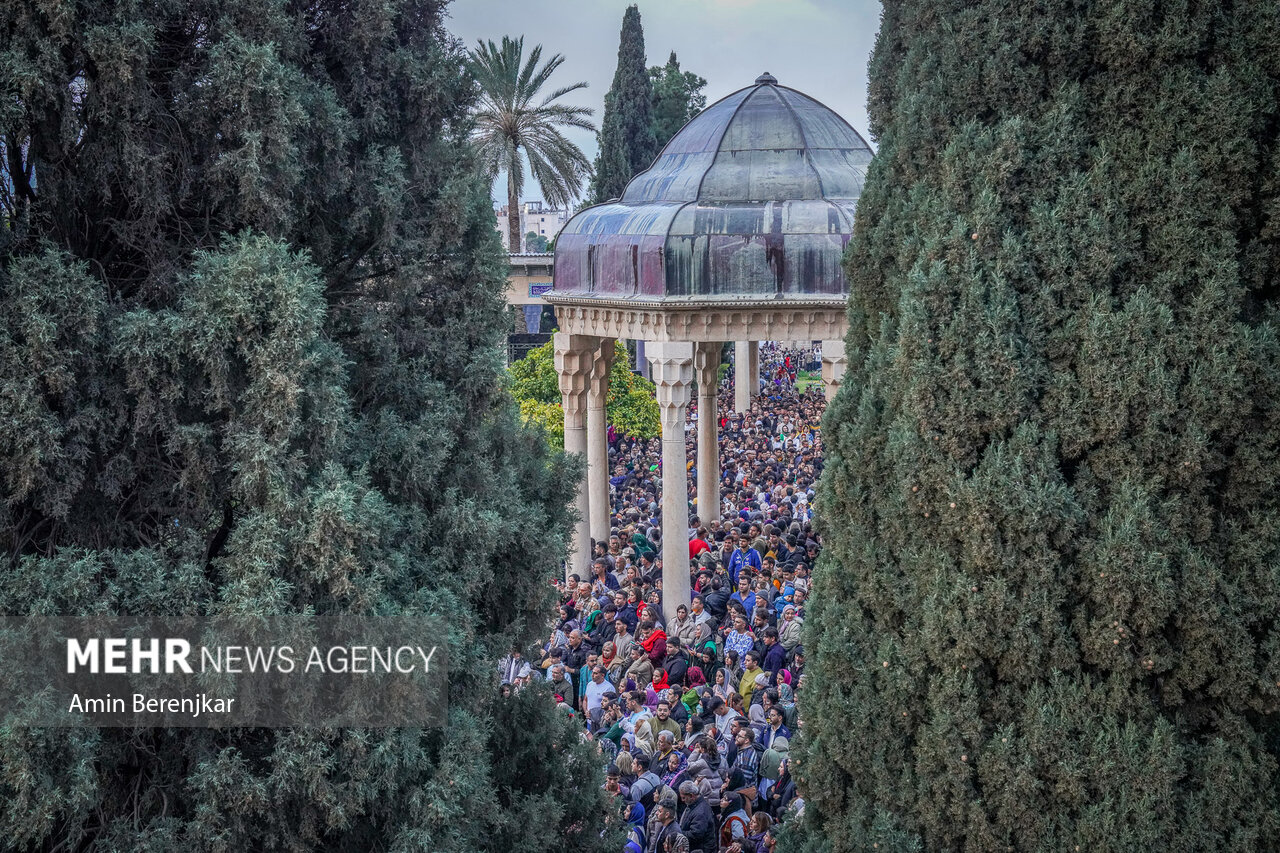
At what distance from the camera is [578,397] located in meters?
17.1

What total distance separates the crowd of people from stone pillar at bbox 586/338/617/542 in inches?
23.0

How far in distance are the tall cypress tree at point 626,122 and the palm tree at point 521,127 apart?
1.67m

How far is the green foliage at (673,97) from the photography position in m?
37.2

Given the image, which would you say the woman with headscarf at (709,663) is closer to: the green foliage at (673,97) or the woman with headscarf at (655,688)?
the woman with headscarf at (655,688)

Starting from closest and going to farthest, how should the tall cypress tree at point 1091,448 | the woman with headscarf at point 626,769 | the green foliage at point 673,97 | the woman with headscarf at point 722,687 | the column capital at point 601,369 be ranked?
the tall cypress tree at point 1091,448, the woman with headscarf at point 626,769, the woman with headscarf at point 722,687, the column capital at point 601,369, the green foliage at point 673,97

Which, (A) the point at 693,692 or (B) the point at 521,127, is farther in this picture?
(B) the point at 521,127

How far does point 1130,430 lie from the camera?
5469 mm

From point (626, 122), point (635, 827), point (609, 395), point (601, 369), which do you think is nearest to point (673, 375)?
point (601, 369)

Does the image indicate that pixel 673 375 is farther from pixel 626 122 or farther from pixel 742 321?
pixel 626 122

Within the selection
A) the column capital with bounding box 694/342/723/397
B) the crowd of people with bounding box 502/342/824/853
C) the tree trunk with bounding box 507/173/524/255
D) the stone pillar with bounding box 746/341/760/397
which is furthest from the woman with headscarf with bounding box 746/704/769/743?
the stone pillar with bounding box 746/341/760/397

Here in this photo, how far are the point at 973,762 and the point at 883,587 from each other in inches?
39.0

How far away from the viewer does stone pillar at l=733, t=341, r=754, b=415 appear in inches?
1210

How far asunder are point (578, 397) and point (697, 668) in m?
6.61

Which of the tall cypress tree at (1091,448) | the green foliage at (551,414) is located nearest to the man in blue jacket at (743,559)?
the green foliage at (551,414)
